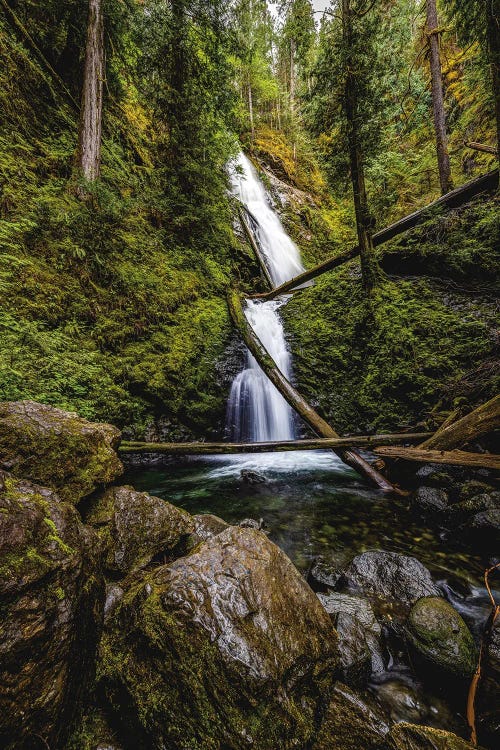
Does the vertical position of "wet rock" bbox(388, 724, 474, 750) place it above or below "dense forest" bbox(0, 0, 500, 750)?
below

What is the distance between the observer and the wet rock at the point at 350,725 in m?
1.64

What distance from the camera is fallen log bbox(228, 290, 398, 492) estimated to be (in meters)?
5.50

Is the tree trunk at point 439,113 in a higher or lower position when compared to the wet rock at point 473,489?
higher

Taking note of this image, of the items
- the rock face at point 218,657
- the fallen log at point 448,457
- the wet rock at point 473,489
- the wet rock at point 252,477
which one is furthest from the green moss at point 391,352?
the rock face at point 218,657

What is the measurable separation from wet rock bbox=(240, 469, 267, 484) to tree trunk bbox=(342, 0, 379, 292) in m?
5.41

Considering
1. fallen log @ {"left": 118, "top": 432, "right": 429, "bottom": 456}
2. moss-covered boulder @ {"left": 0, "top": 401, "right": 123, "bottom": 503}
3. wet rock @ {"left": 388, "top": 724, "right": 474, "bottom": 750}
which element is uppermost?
moss-covered boulder @ {"left": 0, "top": 401, "right": 123, "bottom": 503}

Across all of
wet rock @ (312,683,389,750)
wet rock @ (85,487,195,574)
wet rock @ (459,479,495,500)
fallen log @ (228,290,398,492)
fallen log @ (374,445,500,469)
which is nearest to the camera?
wet rock @ (312,683,389,750)

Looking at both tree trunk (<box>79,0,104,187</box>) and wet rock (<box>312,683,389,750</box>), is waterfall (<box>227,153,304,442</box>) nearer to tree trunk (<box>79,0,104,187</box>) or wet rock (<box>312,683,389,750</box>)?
tree trunk (<box>79,0,104,187</box>)

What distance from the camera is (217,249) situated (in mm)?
10797

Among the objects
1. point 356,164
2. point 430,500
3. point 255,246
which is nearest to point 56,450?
point 430,500

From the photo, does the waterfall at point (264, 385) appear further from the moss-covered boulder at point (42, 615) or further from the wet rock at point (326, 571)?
the moss-covered boulder at point (42, 615)

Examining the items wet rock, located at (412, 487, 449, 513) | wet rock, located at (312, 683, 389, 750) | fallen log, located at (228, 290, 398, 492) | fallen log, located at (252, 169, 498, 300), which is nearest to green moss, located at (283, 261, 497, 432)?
fallen log, located at (252, 169, 498, 300)

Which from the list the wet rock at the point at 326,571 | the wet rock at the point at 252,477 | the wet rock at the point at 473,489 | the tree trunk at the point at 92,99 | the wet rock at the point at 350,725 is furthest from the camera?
the tree trunk at the point at 92,99

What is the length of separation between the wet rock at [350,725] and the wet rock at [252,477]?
4039 millimetres
